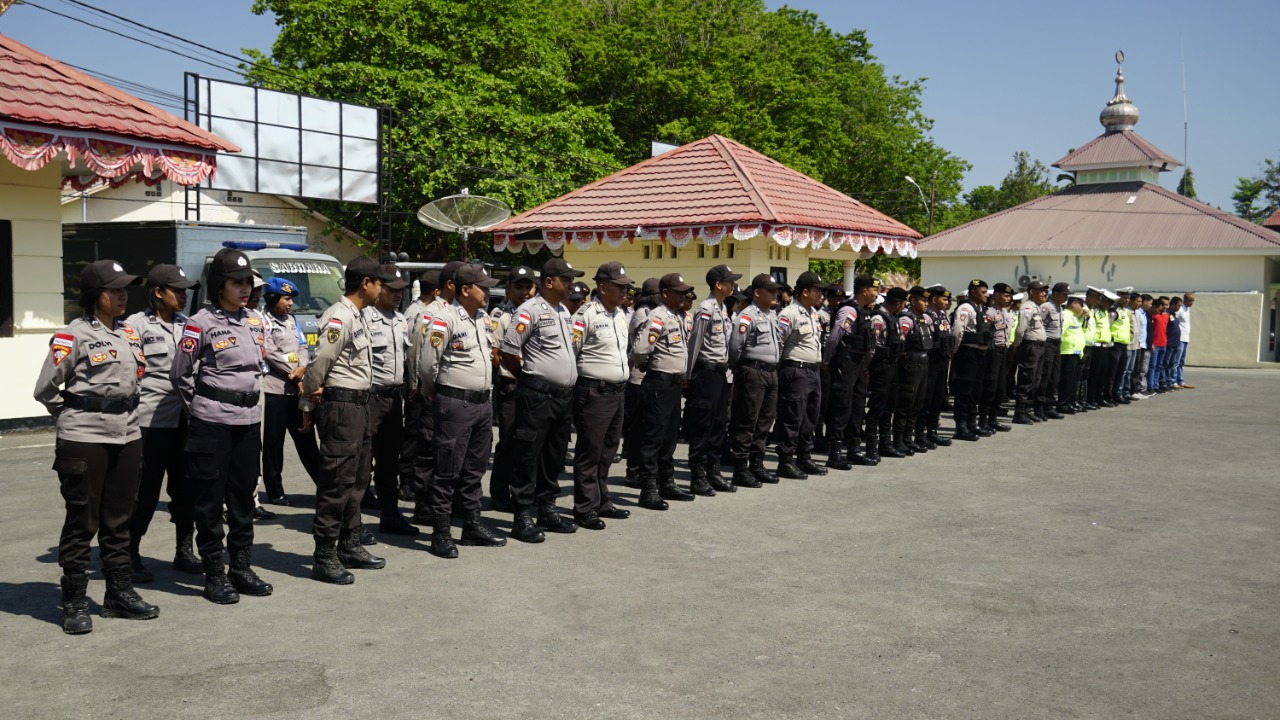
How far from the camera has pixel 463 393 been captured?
23.9 ft

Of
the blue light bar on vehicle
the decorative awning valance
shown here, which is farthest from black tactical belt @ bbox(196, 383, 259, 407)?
the blue light bar on vehicle

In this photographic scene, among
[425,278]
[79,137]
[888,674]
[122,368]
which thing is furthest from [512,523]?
[79,137]

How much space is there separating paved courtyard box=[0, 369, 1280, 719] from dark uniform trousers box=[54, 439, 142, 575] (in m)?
0.40

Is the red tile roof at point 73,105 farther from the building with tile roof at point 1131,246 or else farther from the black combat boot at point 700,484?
the building with tile roof at point 1131,246

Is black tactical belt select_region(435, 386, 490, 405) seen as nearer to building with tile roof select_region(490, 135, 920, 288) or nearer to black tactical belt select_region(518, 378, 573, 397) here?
black tactical belt select_region(518, 378, 573, 397)

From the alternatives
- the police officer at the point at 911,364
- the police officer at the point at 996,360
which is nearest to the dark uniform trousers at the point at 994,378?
the police officer at the point at 996,360

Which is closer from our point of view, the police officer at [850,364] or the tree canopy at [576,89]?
the police officer at [850,364]

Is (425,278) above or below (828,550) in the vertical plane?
above

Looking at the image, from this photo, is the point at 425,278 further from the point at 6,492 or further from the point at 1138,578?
the point at 1138,578

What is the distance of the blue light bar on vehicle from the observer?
15255mm

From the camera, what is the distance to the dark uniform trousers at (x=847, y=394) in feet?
37.2

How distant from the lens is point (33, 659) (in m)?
5.10

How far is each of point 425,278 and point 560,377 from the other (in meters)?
2.18

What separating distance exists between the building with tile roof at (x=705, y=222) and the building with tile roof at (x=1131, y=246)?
18.0 metres
